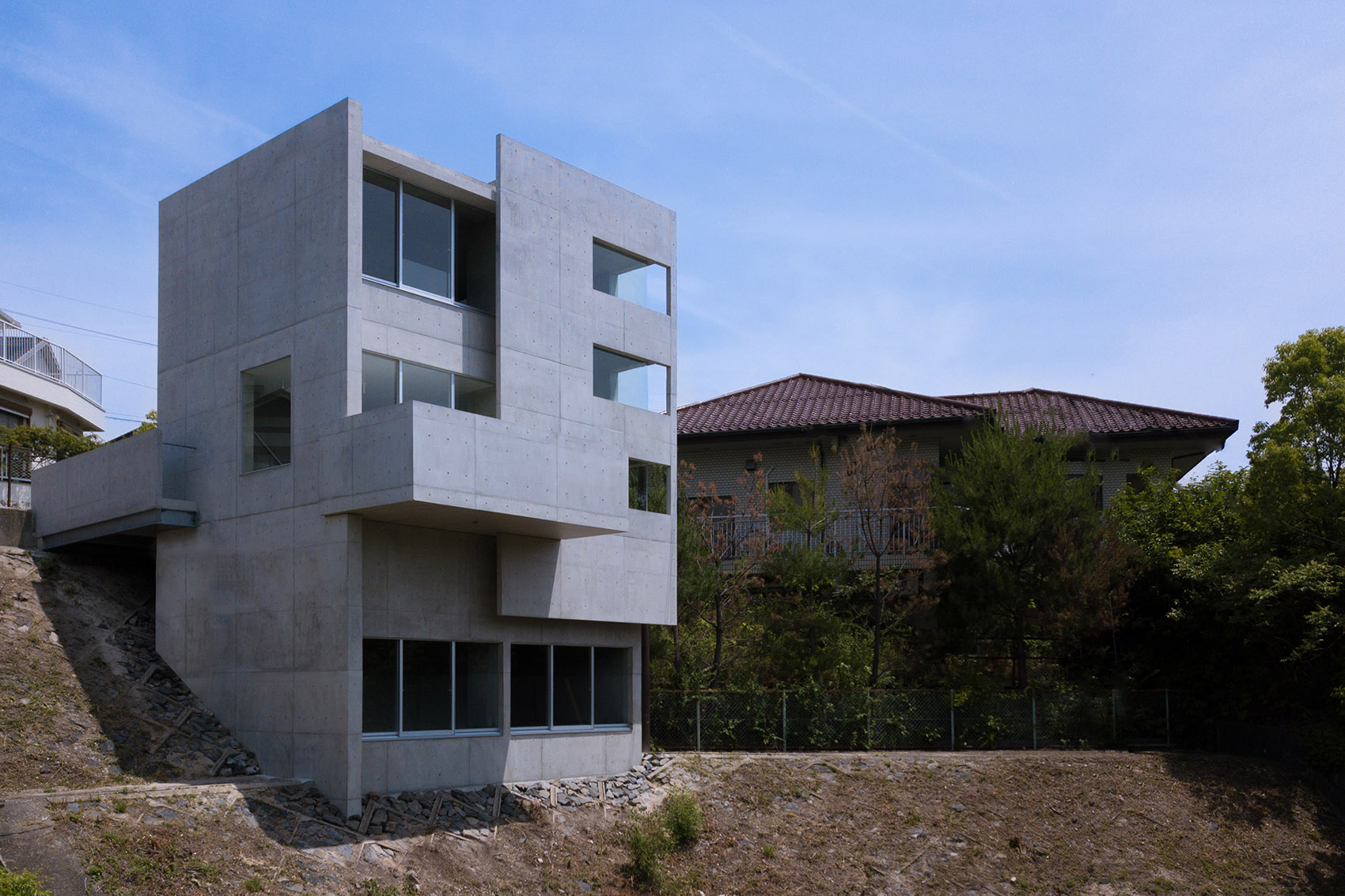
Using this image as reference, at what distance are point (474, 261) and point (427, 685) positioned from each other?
7.71 m

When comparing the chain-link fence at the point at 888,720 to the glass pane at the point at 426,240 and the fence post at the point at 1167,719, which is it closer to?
the fence post at the point at 1167,719

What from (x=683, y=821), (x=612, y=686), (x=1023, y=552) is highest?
(x=1023, y=552)

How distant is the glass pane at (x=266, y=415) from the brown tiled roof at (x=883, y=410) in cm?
1516

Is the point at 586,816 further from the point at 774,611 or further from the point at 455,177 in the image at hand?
the point at 455,177

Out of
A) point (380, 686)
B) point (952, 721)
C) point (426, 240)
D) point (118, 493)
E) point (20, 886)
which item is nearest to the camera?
point (20, 886)

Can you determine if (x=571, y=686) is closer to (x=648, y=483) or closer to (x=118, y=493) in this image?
(x=648, y=483)

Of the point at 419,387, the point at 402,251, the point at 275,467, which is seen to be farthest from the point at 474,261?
the point at 275,467

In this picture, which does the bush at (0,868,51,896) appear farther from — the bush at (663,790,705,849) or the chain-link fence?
the chain-link fence

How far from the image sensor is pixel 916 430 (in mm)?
34562

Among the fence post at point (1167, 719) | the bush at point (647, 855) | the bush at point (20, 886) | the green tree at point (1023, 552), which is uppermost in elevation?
the green tree at point (1023, 552)

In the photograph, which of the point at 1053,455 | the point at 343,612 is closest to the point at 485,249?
the point at 343,612

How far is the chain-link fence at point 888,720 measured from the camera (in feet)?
84.9

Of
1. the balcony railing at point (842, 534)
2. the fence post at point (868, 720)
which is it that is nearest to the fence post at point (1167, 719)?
the balcony railing at point (842, 534)

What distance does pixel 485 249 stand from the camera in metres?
22.1
